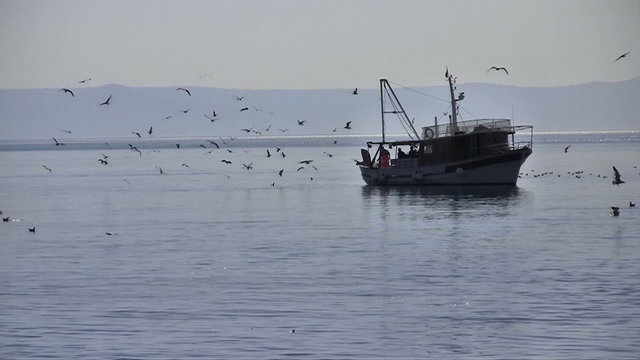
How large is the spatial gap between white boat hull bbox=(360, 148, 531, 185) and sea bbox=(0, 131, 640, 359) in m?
5.30

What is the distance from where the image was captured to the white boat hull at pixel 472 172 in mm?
88938

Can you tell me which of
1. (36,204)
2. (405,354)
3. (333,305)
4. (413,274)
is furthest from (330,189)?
(405,354)

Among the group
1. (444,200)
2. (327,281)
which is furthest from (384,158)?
(327,281)

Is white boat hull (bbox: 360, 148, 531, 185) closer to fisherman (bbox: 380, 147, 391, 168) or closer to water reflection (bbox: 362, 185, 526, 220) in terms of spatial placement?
water reflection (bbox: 362, 185, 526, 220)

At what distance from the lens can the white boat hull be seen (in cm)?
8894

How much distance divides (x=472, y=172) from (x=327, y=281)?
4966cm

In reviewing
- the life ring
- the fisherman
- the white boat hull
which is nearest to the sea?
the white boat hull

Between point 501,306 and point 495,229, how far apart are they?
86.5 ft

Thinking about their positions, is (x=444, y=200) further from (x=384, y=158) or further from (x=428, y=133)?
(x=384, y=158)

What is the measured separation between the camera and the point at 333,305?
35.4 metres

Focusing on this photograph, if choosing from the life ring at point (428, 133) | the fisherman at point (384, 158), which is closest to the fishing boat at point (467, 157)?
the life ring at point (428, 133)

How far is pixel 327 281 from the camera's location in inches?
1607

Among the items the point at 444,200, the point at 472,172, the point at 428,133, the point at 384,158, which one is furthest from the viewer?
the point at 384,158

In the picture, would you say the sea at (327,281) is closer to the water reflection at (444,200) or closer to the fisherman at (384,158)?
the water reflection at (444,200)
